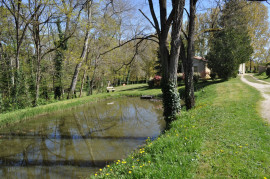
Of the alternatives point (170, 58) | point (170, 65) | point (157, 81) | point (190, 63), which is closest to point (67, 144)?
point (170, 65)

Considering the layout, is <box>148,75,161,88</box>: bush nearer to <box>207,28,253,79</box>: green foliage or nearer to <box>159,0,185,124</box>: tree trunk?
<box>207,28,253,79</box>: green foliage

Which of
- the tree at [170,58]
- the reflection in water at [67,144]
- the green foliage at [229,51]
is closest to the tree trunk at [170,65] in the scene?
the tree at [170,58]

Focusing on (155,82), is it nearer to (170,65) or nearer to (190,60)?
(190,60)

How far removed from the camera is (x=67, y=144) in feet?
22.0

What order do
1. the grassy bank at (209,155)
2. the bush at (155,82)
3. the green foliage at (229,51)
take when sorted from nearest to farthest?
1. the grassy bank at (209,155)
2. the green foliage at (229,51)
3. the bush at (155,82)

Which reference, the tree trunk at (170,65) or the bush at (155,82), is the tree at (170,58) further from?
the bush at (155,82)

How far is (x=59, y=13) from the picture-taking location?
12547mm

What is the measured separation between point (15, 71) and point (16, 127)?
539 centimetres

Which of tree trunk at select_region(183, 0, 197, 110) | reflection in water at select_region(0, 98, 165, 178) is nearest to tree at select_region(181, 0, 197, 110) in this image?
tree trunk at select_region(183, 0, 197, 110)

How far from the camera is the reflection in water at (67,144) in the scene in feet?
16.3

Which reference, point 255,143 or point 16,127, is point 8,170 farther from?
point 255,143

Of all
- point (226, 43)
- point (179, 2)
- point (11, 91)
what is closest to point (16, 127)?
point (11, 91)

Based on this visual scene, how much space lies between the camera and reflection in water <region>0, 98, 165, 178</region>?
4.97m

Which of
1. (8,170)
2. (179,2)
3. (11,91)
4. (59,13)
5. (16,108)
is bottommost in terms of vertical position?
(8,170)
